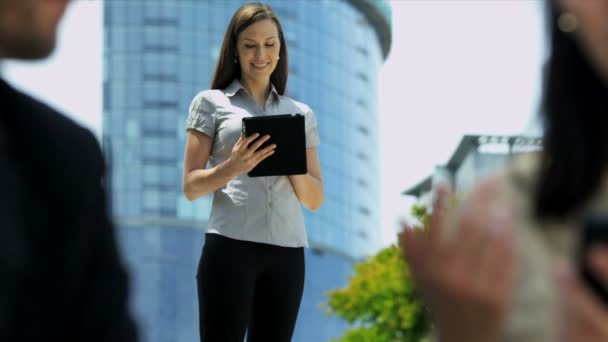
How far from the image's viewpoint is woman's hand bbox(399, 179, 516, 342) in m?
1.12

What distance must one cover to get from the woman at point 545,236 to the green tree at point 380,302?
25939mm

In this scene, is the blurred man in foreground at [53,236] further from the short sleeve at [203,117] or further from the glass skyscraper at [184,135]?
the glass skyscraper at [184,135]

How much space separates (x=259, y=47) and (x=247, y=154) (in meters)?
0.60

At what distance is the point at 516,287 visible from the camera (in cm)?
112

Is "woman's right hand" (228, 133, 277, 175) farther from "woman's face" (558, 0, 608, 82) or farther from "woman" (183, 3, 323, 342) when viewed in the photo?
"woman's face" (558, 0, 608, 82)

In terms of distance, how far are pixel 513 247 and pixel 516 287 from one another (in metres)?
0.04

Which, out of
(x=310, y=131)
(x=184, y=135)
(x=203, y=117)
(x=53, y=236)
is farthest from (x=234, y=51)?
(x=184, y=135)

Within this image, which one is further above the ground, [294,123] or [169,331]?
[294,123]

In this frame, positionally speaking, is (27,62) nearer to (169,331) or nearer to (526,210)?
(526,210)

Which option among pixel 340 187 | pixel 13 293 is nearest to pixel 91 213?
pixel 13 293

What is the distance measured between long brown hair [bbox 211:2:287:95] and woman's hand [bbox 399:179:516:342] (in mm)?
4051

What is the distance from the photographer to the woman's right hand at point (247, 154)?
474 centimetres

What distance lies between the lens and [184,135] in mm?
66312

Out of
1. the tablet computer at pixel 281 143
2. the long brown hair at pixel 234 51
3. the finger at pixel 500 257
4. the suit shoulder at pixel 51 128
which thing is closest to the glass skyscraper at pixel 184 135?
the long brown hair at pixel 234 51
